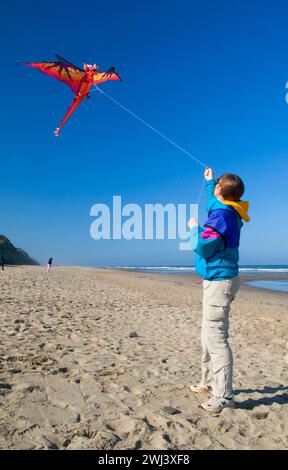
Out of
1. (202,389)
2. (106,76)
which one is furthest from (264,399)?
(106,76)

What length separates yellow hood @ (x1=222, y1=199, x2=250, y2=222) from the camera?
11.2 ft

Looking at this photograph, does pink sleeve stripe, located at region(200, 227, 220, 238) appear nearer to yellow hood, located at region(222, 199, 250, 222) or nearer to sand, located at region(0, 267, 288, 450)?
yellow hood, located at region(222, 199, 250, 222)

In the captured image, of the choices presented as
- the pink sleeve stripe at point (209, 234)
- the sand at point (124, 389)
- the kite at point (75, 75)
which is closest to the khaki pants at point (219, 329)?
the sand at point (124, 389)

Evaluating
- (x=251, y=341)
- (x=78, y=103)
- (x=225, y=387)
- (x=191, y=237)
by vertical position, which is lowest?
(x=251, y=341)

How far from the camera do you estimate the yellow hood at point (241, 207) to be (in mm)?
3399

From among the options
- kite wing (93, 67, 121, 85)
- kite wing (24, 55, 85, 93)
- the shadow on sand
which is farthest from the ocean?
A: the shadow on sand

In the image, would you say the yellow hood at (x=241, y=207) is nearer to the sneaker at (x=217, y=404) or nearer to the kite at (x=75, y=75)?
the sneaker at (x=217, y=404)

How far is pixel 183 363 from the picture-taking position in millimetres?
5051

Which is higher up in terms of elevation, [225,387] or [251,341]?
[225,387]

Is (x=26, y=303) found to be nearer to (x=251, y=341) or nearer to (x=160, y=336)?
(x=160, y=336)

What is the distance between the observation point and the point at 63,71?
7.61 meters
